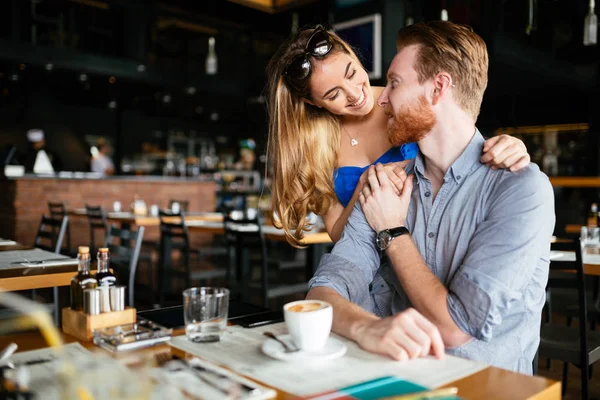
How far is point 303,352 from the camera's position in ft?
3.12

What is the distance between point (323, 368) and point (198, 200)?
8.28 m

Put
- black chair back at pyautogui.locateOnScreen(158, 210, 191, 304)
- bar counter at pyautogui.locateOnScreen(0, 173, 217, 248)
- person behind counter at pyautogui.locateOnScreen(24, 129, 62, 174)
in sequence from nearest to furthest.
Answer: black chair back at pyautogui.locateOnScreen(158, 210, 191, 304) < bar counter at pyautogui.locateOnScreen(0, 173, 217, 248) < person behind counter at pyautogui.locateOnScreen(24, 129, 62, 174)

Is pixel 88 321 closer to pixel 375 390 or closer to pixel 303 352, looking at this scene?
pixel 303 352

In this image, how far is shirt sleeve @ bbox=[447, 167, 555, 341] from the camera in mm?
1146

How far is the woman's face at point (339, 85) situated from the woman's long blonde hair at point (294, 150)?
0.10ft

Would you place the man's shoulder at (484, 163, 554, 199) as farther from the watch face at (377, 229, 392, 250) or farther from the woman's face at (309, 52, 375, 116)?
the woman's face at (309, 52, 375, 116)

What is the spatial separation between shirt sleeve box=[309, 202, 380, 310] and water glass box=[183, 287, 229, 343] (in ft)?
1.19

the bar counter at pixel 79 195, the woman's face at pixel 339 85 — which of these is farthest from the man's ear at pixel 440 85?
the bar counter at pixel 79 195

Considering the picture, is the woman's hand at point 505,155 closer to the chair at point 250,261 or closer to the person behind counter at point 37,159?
the chair at point 250,261

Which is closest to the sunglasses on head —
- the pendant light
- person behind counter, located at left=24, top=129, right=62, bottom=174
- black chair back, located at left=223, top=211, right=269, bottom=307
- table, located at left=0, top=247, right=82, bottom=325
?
table, located at left=0, top=247, right=82, bottom=325

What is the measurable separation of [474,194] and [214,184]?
807 centimetres

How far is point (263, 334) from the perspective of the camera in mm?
1115

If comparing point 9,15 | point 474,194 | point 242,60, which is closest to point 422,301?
point 474,194

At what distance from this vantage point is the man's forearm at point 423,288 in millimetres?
1186
